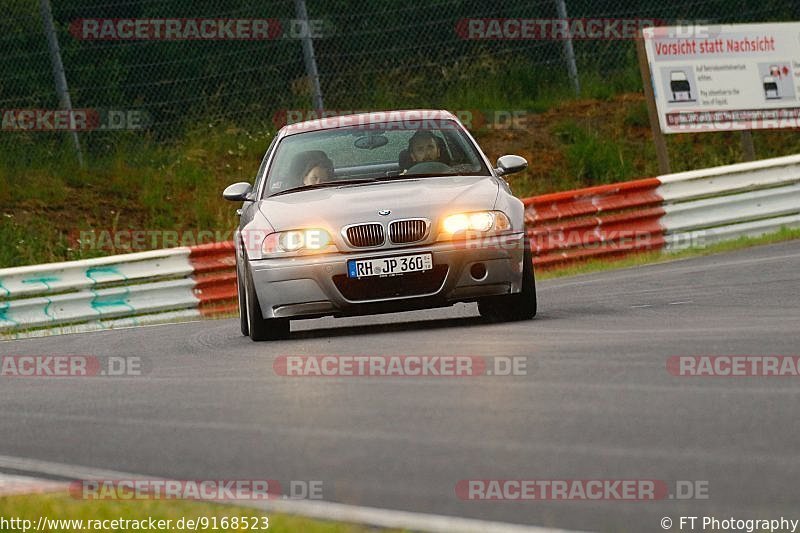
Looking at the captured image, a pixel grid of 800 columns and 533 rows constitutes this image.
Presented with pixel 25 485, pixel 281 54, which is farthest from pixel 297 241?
pixel 281 54

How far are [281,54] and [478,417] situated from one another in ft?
47.2

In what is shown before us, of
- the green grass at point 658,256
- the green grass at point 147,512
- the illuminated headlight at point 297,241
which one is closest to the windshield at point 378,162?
the illuminated headlight at point 297,241

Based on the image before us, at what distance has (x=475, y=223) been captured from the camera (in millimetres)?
9992

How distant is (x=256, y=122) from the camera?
2147cm

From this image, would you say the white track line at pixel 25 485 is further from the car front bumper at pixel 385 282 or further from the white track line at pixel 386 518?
the car front bumper at pixel 385 282

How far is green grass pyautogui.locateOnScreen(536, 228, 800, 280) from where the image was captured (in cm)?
1677

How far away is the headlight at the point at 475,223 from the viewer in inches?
391

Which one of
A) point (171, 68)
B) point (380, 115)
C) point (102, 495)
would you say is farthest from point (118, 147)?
point (102, 495)

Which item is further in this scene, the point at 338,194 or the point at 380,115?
the point at 380,115

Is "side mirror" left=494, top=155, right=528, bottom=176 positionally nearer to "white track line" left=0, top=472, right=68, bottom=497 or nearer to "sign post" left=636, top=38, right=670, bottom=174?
"white track line" left=0, top=472, right=68, bottom=497

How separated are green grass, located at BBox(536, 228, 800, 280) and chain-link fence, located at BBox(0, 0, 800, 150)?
4177 mm

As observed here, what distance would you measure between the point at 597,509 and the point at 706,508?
293mm

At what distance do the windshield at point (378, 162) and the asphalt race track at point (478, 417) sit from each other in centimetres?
104

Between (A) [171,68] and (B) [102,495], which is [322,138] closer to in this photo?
(B) [102,495]
